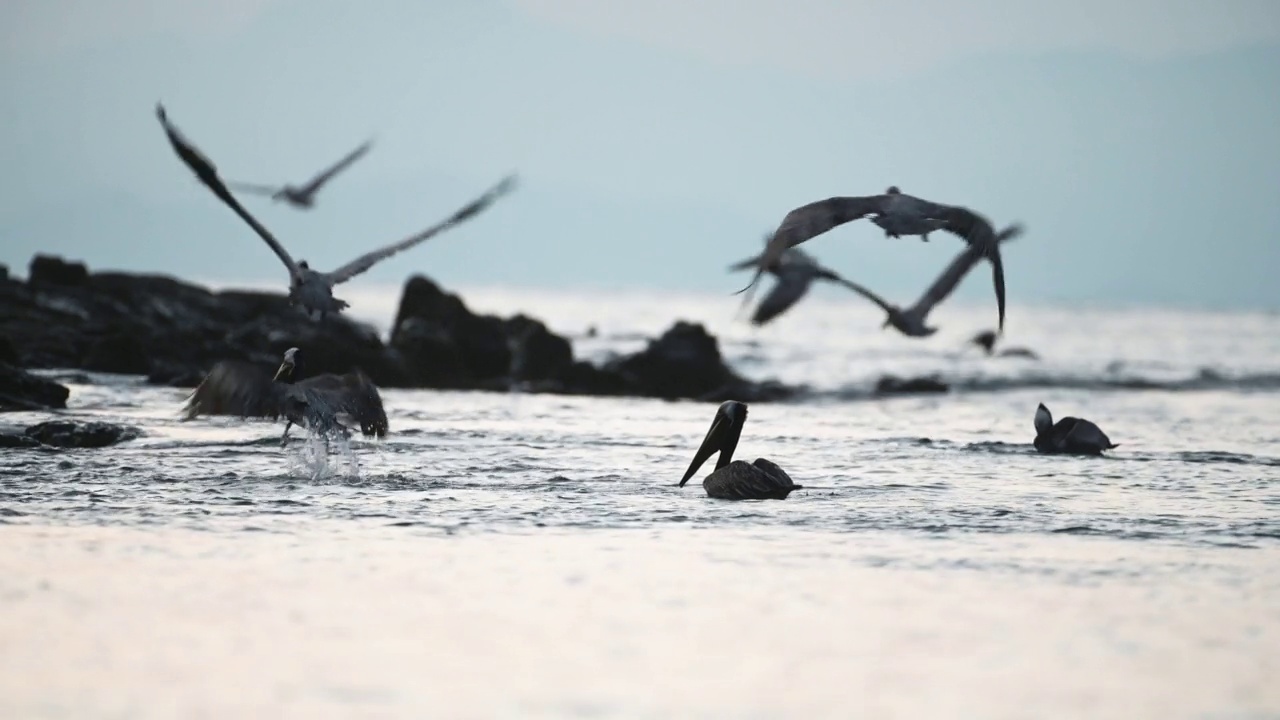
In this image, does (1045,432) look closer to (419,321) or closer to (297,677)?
(297,677)

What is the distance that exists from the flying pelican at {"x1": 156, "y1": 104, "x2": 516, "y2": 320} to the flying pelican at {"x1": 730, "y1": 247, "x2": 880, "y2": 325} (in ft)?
12.3

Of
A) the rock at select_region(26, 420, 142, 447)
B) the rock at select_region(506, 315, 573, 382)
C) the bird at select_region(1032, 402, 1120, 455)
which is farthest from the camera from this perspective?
the rock at select_region(506, 315, 573, 382)

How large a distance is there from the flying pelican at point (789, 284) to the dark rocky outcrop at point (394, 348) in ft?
24.8

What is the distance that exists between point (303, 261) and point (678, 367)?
1255cm

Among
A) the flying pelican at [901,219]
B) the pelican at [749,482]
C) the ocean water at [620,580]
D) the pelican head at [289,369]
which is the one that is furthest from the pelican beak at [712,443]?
the pelican head at [289,369]

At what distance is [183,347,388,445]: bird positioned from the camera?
11.0 metres

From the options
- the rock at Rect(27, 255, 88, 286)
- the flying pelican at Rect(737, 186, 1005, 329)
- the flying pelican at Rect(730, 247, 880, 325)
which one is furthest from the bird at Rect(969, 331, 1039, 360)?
the flying pelican at Rect(737, 186, 1005, 329)

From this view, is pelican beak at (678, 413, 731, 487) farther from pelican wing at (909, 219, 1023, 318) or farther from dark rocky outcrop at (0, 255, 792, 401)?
dark rocky outcrop at (0, 255, 792, 401)

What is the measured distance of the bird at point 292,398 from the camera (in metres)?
11.0

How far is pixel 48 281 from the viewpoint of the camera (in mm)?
32500

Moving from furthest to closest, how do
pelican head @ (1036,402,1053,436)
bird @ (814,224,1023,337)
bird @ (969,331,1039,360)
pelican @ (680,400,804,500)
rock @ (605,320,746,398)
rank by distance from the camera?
bird @ (969,331,1039,360)
rock @ (605,320,746,398)
bird @ (814,224,1023,337)
pelican head @ (1036,402,1053,436)
pelican @ (680,400,804,500)

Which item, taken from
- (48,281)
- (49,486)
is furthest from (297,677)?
(48,281)

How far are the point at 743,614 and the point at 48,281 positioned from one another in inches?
1108

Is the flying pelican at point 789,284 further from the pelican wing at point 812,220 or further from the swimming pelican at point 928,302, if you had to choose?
the pelican wing at point 812,220
